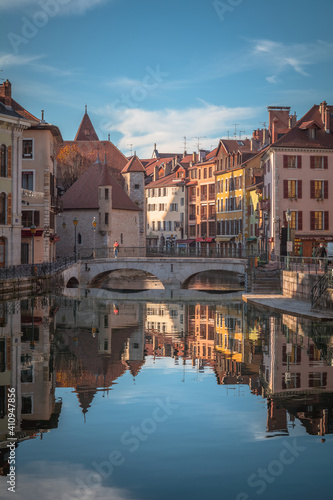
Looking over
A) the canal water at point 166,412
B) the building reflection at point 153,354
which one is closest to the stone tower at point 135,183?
the building reflection at point 153,354

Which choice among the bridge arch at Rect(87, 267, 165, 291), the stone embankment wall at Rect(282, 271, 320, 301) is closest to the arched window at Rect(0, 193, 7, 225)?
the bridge arch at Rect(87, 267, 165, 291)

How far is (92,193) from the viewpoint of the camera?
3226 inches

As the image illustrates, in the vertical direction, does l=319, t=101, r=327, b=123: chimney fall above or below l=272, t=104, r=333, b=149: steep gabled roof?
above

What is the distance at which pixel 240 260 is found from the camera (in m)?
57.5

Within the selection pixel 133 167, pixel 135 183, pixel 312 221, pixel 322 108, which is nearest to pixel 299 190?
pixel 312 221

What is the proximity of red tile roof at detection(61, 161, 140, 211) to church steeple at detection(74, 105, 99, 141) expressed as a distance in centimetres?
2932

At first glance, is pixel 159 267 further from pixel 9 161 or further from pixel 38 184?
pixel 9 161

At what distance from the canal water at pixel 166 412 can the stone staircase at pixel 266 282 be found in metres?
15.9

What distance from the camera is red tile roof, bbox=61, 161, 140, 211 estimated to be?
264 feet

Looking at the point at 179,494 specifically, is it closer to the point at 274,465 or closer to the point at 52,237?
the point at 274,465

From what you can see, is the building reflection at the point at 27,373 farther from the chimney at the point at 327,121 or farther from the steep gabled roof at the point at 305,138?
the chimney at the point at 327,121

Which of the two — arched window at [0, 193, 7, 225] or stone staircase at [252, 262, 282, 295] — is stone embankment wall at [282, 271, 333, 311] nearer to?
stone staircase at [252, 262, 282, 295]

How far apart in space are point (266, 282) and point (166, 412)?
102 feet

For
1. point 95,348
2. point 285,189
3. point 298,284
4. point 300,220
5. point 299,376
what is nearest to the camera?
point 299,376
